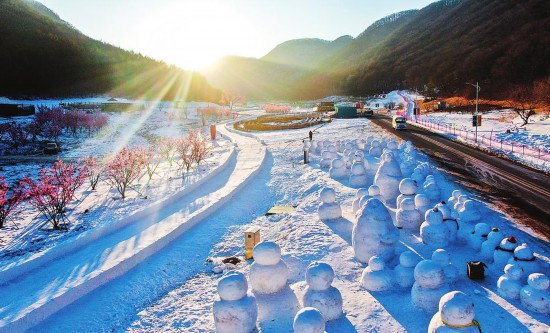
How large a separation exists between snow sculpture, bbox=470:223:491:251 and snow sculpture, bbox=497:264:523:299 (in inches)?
75.7

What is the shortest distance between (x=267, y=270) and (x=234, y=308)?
54.4 inches

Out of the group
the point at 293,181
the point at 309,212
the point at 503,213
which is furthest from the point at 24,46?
the point at 503,213

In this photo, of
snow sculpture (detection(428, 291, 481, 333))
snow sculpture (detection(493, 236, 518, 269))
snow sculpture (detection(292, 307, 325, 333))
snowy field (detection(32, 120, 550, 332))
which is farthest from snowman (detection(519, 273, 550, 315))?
snow sculpture (detection(292, 307, 325, 333))

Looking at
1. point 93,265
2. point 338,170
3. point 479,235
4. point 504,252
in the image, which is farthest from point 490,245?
point 338,170

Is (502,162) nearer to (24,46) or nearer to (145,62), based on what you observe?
(24,46)

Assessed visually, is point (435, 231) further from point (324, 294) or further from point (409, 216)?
point (324, 294)

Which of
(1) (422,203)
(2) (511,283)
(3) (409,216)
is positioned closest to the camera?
(2) (511,283)

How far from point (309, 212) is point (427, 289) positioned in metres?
6.83

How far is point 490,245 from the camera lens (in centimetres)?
826

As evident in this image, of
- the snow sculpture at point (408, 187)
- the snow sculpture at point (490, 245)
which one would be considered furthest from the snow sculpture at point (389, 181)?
the snow sculpture at point (490, 245)

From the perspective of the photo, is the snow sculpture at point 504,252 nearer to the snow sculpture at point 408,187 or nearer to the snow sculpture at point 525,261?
the snow sculpture at point 525,261

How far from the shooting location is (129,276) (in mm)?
9406

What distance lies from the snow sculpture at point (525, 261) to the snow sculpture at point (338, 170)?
1028cm

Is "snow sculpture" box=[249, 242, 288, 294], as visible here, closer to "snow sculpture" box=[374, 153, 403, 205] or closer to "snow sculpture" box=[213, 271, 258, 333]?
"snow sculpture" box=[213, 271, 258, 333]
